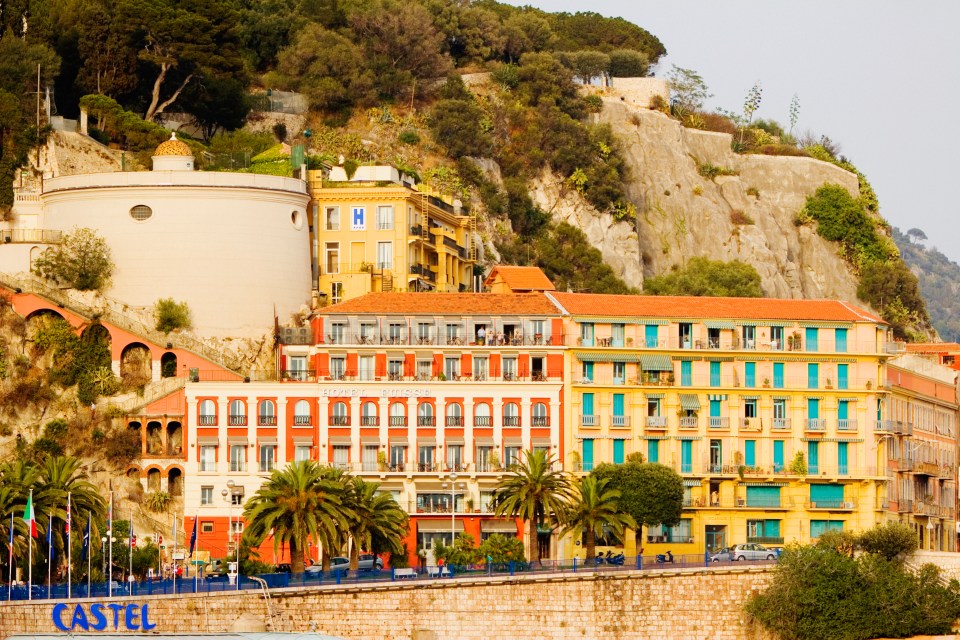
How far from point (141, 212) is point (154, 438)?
13.7m

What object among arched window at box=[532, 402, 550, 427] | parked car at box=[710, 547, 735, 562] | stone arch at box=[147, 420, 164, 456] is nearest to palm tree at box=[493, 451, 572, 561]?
parked car at box=[710, 547, 735, 562]

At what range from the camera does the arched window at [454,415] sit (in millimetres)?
111062

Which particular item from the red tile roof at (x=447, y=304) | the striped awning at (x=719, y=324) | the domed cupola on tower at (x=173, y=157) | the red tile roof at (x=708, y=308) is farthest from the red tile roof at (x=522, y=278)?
the domed cupola on tower at (x=173, y=157)

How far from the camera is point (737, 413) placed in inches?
4449

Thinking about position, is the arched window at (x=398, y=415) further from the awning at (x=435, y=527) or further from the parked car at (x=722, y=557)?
the parked car at (x=722, y=557)

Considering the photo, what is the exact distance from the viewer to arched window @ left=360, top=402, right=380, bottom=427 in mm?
110750

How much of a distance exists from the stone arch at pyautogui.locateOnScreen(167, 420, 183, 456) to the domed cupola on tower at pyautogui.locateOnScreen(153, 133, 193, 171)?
637 inches

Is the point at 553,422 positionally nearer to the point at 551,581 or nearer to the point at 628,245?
the point at 551,581

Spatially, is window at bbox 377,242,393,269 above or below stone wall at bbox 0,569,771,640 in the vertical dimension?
above

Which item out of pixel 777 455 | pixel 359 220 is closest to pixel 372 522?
pixel 777 455

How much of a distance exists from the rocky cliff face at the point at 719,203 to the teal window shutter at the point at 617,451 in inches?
1633

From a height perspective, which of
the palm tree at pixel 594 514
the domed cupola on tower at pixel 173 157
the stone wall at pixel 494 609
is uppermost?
the domed cupola on tower at pixel 173 157

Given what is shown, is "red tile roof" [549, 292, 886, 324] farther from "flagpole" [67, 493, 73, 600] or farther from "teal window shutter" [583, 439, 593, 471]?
"flagpole" [67, 493, 73, 600]

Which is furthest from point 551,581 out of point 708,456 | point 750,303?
point 750,303
